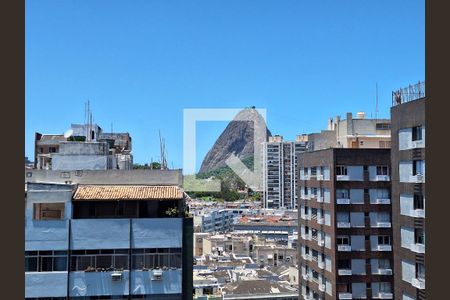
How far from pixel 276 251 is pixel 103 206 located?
81.3ft

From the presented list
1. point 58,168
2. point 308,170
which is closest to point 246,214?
point 308,170

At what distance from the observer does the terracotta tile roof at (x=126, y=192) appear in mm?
7262

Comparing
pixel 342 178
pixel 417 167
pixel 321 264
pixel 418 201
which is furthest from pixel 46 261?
pixel 321 264

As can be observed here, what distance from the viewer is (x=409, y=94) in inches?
306

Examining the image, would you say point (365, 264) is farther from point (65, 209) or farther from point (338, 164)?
point (65, 209)

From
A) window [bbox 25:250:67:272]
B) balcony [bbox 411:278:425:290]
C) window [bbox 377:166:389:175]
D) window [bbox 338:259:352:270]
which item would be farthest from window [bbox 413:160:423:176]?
window [bbox 25:250:67:272]

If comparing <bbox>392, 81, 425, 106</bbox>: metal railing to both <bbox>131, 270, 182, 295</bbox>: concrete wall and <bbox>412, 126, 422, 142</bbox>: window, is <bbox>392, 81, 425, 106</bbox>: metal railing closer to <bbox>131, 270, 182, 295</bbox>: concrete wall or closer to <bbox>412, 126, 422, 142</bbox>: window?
<bbox>412, 126, 422, 142</bbox>: window

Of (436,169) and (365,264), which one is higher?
(436,169)

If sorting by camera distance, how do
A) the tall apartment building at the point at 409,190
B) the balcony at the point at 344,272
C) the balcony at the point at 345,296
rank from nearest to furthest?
the tall apartment building at the point at 409,190 < the balcony at the point at 345,296 < the balcony at the point at 344,272

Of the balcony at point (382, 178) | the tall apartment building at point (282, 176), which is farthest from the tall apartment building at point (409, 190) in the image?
the tall apartment building at point (282, 176)

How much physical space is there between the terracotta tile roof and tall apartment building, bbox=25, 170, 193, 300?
0.06 feet

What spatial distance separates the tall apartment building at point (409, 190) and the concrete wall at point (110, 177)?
4001mm

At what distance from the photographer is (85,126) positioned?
1153cm

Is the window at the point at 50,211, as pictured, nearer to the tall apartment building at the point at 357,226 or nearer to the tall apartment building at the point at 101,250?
the tall apartment building at the point at 101,250
